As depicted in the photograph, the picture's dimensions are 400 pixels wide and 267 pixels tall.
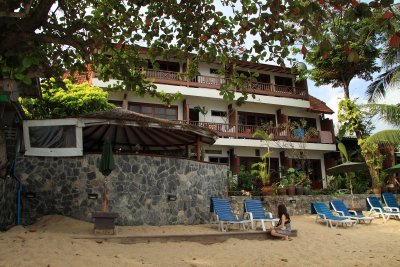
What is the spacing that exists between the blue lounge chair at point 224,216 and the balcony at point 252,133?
10.6 meters

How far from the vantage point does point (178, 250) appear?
792 centimetres

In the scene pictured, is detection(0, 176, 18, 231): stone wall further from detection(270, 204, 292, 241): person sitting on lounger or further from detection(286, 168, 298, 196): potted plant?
detection(286, 168, 298, 196): potted plant

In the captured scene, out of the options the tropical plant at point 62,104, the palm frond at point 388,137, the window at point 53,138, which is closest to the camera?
the window at point 53,138

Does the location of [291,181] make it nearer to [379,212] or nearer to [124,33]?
[379,212]

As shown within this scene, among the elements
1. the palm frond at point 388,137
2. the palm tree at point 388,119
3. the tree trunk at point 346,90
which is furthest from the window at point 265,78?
the palm frond at point 388,137

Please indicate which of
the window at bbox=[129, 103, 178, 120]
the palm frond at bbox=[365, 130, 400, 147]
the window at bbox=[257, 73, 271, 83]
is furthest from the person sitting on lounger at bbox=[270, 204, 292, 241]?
the window at bbox=[257, 73, 271, 83]

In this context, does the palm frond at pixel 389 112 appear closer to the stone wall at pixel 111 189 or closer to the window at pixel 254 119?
the window at pixel 254 119

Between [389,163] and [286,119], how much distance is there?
23.4 feet

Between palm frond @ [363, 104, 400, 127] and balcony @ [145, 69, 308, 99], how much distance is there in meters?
6.55

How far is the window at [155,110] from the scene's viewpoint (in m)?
21.5

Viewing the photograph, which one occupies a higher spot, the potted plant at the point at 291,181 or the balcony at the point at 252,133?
the balcony at the point at 252,133

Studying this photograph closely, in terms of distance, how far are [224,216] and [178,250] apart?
3016 millimetres

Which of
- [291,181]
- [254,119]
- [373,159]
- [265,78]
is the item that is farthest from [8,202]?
[265,78]

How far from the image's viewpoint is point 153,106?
21.8 meters
